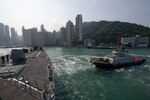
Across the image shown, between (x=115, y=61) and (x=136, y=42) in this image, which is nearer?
(x=115, y=61)

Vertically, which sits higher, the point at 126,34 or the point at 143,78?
the point at 126,34

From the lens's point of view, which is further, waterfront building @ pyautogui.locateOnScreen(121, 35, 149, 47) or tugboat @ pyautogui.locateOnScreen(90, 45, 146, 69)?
waterfront building @ pyautogui.locateOnScreen(121, 35, 149, 47)

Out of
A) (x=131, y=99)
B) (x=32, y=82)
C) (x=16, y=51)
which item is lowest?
(x=131, y=99)

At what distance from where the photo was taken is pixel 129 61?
50.3 metres

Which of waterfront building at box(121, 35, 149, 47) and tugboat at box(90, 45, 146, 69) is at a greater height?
waterfront building at box(121, 35, 149, 47)

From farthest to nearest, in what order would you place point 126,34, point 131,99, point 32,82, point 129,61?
point 126,34 → point 129,61 → point 131,99 → point 32,82

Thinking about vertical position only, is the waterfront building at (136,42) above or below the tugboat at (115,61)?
above

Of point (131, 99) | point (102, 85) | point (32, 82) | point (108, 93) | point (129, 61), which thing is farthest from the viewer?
point (129, 61)

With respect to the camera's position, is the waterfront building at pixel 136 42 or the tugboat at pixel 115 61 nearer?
the tugboat at pixel 115 61

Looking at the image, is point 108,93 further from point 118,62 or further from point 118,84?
point 118,62

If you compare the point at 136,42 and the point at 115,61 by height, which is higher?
the point at 136,42

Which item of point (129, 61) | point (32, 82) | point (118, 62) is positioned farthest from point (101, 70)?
point (32, 82)

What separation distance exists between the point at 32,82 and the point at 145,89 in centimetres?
2073

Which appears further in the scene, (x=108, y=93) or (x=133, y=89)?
(x=133, y=89)
